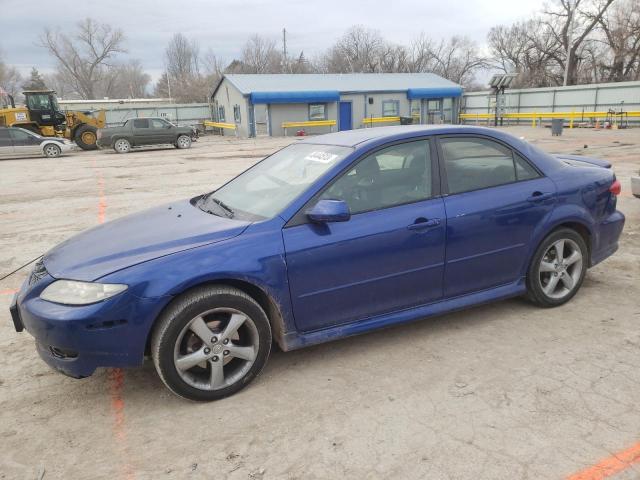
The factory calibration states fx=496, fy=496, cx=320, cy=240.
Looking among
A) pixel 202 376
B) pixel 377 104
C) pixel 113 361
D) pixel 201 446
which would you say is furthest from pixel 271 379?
pixel 377 104

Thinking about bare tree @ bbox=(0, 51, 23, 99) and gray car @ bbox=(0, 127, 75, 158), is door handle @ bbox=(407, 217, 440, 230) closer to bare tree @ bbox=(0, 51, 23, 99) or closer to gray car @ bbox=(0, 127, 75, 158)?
gray car @ bbox=(0, 127, 75, 158)

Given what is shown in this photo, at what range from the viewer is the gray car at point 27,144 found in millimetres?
21641

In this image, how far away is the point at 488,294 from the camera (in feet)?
12.5

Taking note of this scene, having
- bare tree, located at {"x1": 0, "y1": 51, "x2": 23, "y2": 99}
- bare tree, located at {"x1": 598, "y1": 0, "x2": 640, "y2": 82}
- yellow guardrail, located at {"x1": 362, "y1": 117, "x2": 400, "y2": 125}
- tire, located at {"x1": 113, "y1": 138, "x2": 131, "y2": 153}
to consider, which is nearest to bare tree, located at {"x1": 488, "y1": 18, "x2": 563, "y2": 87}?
bare tree, located at {"x1": 598, "y1": 0, "x2": 640, "y2": 82}

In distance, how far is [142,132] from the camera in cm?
2372

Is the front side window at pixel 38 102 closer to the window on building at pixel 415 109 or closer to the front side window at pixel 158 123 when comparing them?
the front side window at pixel 158 123

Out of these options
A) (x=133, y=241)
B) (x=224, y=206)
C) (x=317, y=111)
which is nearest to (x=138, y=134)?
(x=317, y=111)

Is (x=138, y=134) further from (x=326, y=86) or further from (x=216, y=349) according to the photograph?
(x=216, y=349)

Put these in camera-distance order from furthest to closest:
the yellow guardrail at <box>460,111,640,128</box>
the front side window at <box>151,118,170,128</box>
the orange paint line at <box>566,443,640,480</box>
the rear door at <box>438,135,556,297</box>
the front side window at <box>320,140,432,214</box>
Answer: the yellow guardrail at <box>460,111,640,128</box> < the front side window at <box>151,118,170,128</box> < the rear door at <box>438,135,556,297</box> < the front side window at <box>320,140,432,214</box> < the orange paint line at <box>566,443,640,480</box>

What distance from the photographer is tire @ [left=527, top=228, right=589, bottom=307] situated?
4.01 meters

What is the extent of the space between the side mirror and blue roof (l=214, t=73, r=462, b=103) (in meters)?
32.3

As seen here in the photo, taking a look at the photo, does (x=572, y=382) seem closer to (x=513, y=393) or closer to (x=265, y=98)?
(x=513, y=393)

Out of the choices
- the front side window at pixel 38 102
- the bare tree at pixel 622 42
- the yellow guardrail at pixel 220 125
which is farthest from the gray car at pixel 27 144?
the bare tree at pixel 622 42

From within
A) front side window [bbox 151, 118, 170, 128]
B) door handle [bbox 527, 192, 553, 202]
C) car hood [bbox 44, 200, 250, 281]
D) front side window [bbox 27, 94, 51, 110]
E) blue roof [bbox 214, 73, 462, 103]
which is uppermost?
blue roof [bbox 214, 73, 462, 103]
